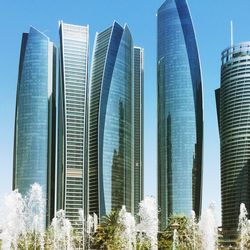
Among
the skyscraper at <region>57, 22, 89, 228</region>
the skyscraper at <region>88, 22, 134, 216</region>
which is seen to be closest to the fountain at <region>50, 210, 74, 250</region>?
the skyscraper at <region>88, 22, 134, 216</region>

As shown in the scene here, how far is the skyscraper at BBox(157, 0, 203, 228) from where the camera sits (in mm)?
165125

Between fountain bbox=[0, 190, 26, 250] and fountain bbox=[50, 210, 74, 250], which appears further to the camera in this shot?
fountain bbox=[50, 210, 74, 250]

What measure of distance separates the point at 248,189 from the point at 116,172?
34550 mm

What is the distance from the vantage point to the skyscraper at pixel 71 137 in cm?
16125

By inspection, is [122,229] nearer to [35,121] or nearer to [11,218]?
[11,218]

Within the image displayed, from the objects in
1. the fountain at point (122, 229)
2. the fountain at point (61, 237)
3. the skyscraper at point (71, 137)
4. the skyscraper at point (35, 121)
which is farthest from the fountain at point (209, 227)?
the skyscraper at point (35, 121)

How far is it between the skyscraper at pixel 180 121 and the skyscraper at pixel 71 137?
74.5 feet

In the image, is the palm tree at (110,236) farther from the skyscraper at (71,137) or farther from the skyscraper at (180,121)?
the skyscraper at (180,121)

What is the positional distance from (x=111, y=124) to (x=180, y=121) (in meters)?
19.8

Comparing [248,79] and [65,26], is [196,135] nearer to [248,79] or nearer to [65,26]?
[248,79]

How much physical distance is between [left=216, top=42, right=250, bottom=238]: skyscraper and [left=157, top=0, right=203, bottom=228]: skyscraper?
23.9 ft

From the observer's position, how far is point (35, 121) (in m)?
168

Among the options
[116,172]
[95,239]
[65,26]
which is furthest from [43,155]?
[95,239]

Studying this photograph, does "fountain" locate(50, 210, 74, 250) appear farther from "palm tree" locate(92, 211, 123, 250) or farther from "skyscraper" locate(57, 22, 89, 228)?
"skyscraper" locate(57, 22, 89, 228)
